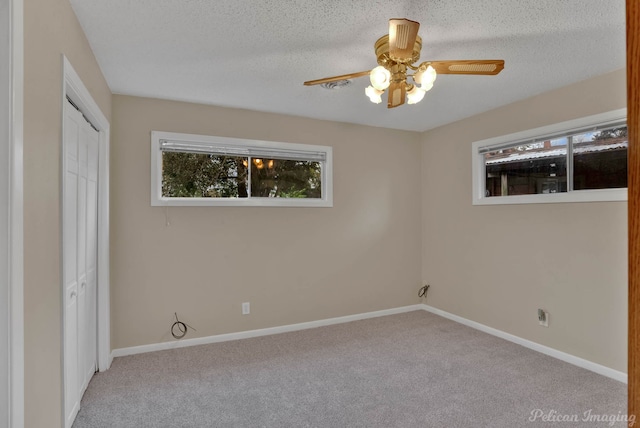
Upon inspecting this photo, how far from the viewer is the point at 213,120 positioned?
11.5ft

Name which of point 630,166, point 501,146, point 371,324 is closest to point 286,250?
point 371,324

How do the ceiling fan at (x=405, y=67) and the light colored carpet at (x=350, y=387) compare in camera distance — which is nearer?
the ceiling fan at (x=405, y=67)

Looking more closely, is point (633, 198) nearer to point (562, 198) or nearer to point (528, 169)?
point (562, 198)

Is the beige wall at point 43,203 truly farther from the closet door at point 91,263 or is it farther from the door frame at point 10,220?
the closet door at point 91,263

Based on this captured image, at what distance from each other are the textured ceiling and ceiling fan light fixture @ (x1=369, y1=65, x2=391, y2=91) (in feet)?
1.06

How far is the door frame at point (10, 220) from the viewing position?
3.62 ft

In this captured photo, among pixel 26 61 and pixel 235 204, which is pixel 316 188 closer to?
pixel 235 204

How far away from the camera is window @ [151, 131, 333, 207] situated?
3.38 m

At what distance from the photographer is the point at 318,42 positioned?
2.23 m

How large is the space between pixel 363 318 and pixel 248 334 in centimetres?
142

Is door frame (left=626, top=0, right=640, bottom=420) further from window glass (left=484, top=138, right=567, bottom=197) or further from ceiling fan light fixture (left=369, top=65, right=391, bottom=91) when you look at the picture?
window glass (left=484, top=138, right=567, bottom=197)

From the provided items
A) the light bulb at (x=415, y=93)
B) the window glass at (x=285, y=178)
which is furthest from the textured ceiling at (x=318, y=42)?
the window glass at (x=285, y=178)

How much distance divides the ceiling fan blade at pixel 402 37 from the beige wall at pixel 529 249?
6.70ft

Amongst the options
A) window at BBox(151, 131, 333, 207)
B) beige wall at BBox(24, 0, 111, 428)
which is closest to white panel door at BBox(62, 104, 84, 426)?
beige wall at BBox(24, 0, 111, 428)
